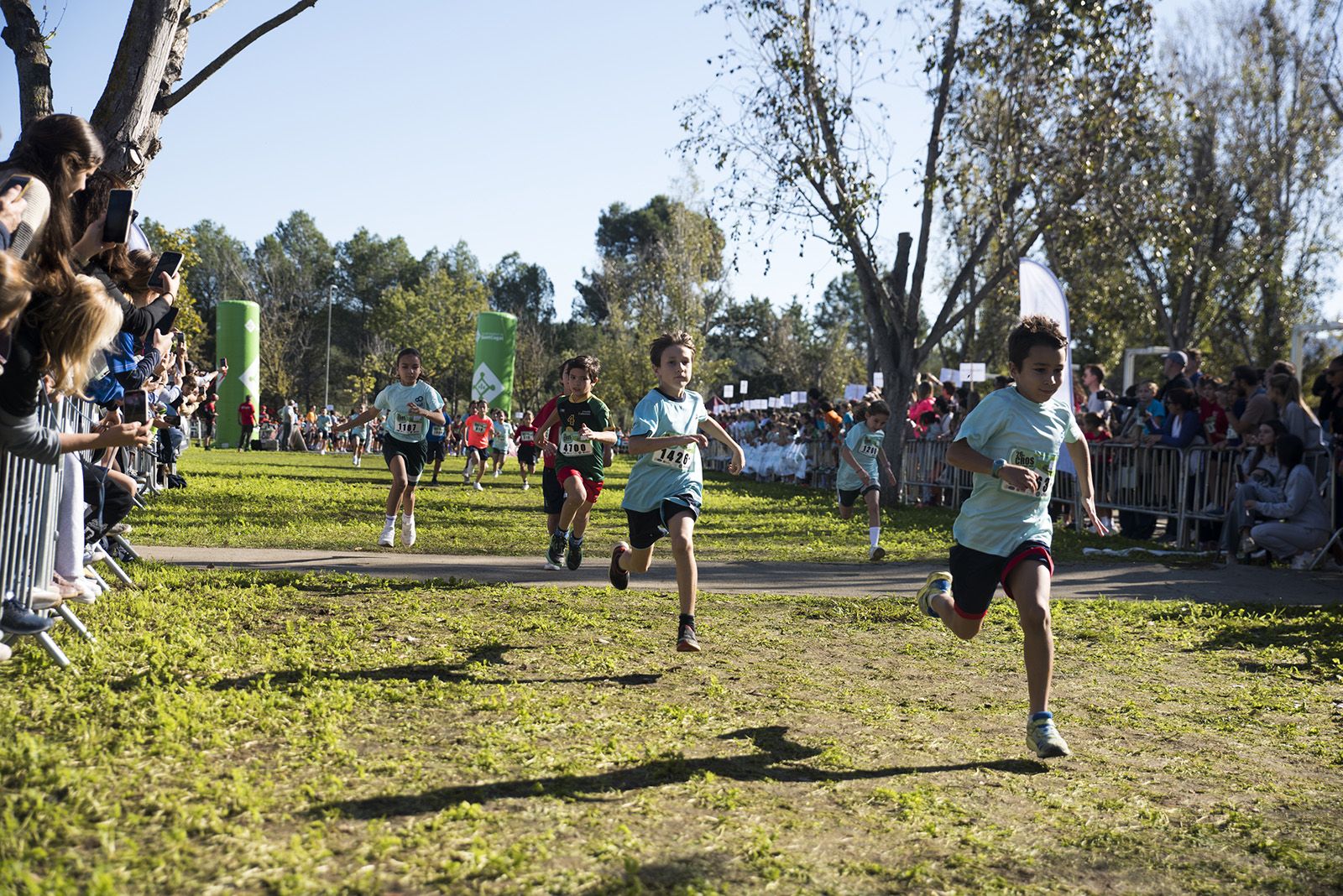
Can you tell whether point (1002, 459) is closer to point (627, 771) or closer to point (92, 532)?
point (627, 771)

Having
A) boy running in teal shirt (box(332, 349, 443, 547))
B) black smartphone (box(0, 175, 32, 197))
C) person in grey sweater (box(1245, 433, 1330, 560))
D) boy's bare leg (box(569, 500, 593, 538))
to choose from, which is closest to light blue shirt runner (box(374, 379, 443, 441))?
boy running in teal shirt (box(332, 349, 443, 547))

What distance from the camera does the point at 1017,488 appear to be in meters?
5.32

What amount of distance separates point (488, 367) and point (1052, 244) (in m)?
20.1

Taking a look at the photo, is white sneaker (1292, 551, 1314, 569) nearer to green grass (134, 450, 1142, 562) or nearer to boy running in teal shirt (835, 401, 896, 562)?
green grass (134, 450, 1142, 562)

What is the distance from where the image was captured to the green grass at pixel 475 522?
13383 millimetres

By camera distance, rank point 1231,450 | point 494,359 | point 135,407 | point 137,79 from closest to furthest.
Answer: point 135,407, point 137,79, point 1231,450, point 494,359

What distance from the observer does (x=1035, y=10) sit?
21.8 meters

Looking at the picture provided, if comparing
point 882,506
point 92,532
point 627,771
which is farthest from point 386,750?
point 882,506

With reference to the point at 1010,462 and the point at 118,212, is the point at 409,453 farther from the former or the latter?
the point at 1010,462

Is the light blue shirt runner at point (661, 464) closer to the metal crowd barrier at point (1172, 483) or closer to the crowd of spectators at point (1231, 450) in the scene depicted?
the metal crowd barrier at point (1172, 483)

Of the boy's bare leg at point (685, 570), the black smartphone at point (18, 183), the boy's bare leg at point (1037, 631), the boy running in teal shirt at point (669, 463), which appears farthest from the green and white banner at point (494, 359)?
the boy's bare leg at point (1037, 631)

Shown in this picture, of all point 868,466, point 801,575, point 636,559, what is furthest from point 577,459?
point 868,466

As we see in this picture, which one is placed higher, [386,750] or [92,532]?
[92,532]

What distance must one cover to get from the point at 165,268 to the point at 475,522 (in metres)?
10.1
